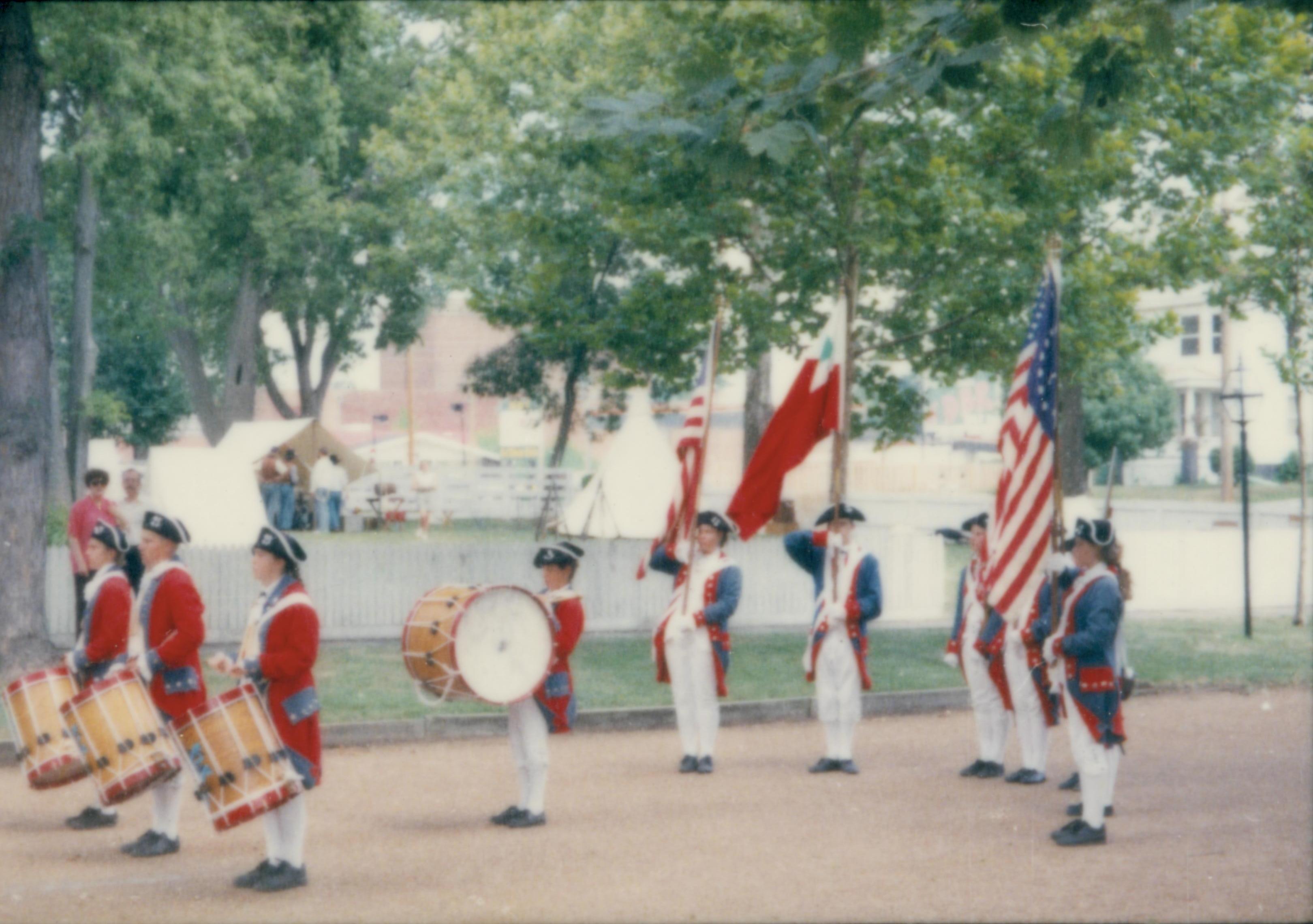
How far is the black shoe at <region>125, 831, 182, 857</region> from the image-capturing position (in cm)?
846

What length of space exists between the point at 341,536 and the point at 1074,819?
80.9ft

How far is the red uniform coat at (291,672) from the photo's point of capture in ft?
24.9

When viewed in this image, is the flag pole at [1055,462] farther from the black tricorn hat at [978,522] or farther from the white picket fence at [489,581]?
the white picket fence at [489,581]

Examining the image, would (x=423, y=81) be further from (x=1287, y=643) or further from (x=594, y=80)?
(x=1287, y=643)

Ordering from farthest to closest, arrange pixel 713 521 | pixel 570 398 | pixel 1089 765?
1. pixel 570 398
2. pixel 713 521
3. pixel 1089 765

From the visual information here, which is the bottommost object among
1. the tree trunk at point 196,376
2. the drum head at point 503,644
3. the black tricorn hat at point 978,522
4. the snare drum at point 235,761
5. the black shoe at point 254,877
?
the black shoe at point 254,877

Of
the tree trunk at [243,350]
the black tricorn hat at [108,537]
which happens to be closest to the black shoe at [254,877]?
the black tricorn hat at [108,537]

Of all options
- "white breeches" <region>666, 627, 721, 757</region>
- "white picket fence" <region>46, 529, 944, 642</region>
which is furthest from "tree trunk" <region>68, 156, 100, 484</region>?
"white breeches" <region>666, 627, 721, 757</region>

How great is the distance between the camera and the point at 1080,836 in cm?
872

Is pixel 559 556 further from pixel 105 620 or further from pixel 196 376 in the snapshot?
pixel 196 376

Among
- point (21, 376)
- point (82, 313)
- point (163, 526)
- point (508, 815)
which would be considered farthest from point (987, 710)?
point (82, 313)

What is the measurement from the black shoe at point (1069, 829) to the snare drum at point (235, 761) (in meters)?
4.19

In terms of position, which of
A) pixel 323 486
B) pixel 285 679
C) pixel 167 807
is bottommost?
pixel 167 807

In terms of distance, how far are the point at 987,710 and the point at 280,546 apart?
18.6ft
